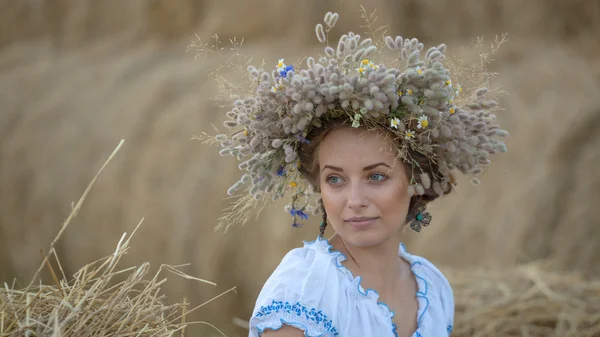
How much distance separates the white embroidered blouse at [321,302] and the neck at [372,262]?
0.17ft

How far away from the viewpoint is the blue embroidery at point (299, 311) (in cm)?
208

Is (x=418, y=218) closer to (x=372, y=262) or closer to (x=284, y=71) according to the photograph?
(x=372, y=262)

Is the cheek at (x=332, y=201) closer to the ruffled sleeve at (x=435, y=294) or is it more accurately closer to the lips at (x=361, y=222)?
the lips at (x=361, y=222)

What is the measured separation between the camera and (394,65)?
7.94 ft

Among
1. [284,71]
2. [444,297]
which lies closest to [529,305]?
[444,297]

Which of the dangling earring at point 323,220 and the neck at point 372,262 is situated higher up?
the dangling earring at point 323,220

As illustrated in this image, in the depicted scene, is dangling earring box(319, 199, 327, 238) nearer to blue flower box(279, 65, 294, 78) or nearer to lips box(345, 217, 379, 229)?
lips box(345, 217, 379, 229)

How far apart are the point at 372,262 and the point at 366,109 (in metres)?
0.43

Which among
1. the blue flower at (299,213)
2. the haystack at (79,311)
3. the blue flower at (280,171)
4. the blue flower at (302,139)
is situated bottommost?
the haystack at (79,311)

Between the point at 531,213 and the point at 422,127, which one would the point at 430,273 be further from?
the point at 531,213

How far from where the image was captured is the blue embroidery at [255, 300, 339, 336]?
208 centimetres

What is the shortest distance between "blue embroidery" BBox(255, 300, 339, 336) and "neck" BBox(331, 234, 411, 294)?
222 mm

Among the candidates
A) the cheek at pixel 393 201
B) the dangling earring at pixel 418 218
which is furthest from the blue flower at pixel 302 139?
the dangling earring at pixel 418 218

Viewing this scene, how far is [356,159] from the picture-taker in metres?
2.21
